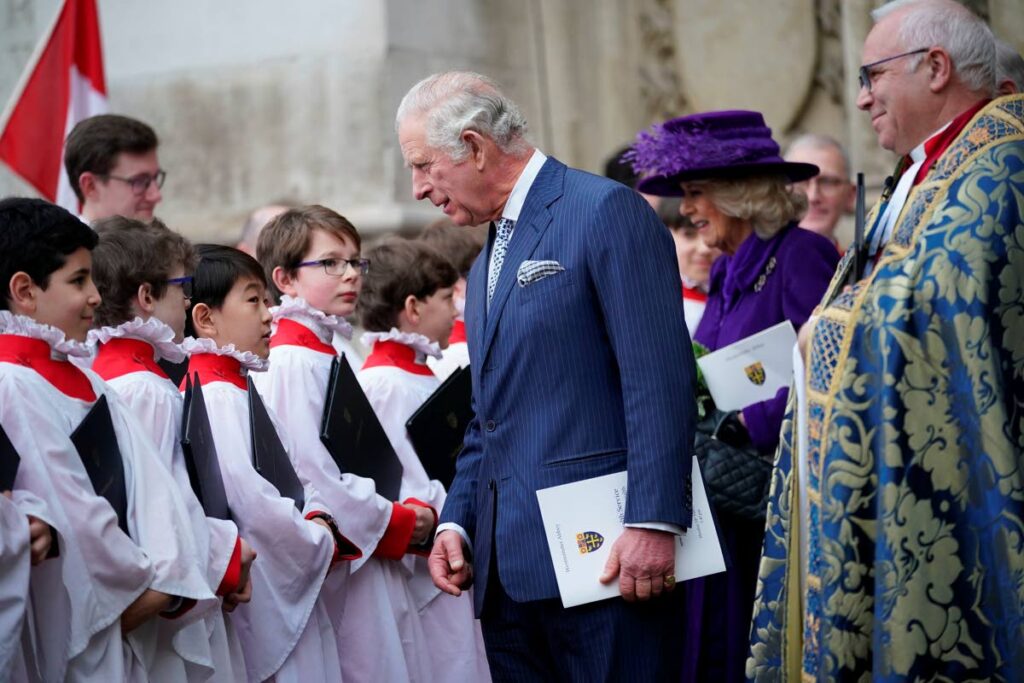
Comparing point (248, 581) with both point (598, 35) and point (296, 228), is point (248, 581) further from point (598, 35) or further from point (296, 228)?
point (598, 35)

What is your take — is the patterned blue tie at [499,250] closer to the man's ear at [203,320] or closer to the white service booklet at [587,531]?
the white service booklet at [587,531]

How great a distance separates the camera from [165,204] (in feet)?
26.9

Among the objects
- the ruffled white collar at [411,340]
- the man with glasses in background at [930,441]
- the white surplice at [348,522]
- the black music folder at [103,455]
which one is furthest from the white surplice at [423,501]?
the man with glasses in background at [930,441]

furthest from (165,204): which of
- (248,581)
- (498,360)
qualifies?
(498,360)

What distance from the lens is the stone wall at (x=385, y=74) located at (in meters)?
7.62

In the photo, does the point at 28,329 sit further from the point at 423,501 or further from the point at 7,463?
the point at 423,501

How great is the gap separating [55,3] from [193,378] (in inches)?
183

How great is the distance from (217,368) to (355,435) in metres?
0.47

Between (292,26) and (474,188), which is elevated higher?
(292,26)

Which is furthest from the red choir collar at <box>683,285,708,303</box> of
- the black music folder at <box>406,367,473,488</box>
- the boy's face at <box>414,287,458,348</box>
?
the black music folder at <box>406,367,473,488</box>

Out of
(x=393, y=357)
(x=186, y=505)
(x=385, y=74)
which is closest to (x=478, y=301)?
(x=186, y=505)

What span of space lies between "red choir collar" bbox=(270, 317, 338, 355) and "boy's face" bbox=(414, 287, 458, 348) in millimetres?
458

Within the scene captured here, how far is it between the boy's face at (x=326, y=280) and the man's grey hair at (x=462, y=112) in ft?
4.31

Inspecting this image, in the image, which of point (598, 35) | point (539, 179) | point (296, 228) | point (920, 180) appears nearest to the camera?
point (920, 180)
